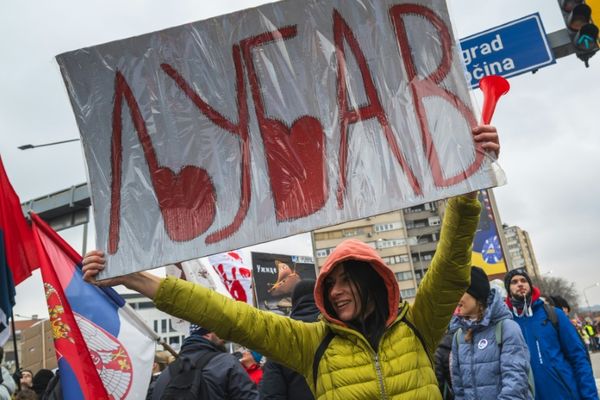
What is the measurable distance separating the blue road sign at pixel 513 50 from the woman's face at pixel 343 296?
411 cm

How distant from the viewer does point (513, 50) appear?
5688 mm

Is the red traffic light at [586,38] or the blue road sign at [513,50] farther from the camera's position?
the blue road sign at [513,50]

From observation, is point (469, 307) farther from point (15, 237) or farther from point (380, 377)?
point (15, 237)

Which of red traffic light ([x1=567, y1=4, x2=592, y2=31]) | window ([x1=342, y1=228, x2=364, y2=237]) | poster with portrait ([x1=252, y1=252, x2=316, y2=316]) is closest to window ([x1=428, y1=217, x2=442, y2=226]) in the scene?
Result: window ([x1=342, y1=228, x2=364, y2=237])

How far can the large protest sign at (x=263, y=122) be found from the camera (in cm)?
236

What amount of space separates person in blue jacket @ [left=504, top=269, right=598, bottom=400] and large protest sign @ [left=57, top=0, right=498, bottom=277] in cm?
243

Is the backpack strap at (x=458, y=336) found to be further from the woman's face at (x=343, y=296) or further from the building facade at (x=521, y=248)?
the building facade at (x=521, y=248)

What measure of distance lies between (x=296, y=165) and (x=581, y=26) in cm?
450

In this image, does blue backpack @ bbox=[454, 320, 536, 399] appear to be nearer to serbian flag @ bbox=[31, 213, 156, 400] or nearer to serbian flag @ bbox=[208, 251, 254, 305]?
serbian flag @ bbox=[31, 213, 156, 400]

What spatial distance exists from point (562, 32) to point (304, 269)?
1122cm

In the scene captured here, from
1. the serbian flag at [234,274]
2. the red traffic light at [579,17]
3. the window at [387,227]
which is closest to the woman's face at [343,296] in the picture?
the red traffic light at [579,17]

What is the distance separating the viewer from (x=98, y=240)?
7.79 feet

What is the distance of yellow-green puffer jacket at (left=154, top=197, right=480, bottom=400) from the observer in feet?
6.69

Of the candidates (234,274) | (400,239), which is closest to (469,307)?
(234,274)
